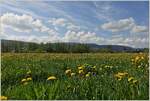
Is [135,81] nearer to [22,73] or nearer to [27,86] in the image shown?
[27,86]

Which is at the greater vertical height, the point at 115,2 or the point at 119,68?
the point at 115,2

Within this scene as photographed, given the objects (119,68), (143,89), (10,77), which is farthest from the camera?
(119,68)

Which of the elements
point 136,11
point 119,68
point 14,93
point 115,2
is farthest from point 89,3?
point 14,93

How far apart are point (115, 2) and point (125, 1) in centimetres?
21

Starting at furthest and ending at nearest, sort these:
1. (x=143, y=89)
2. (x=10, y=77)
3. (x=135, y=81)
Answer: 1. (x=10, y=77)
2. (x=135, y=81)
3. (x=143, y=89)

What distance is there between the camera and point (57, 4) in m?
5.72

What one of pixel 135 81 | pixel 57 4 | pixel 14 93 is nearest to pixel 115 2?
pixel 57 4

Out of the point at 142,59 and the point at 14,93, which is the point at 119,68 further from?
the point at 14,93

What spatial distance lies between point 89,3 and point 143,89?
2.07 m

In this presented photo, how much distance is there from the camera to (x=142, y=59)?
7000mm

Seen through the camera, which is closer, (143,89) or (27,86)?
(143,89)

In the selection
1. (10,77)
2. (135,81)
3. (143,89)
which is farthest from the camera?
(10,77)

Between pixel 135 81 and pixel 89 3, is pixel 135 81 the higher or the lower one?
the lower one

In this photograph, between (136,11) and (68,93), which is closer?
(68,93)
